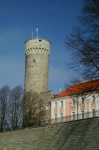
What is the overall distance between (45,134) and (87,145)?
701 centimetres

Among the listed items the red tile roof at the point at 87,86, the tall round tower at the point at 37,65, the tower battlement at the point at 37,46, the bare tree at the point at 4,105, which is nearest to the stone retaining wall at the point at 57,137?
the red tile roof at the point at 87,86

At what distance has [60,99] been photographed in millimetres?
50594

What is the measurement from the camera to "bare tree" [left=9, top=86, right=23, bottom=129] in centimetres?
5019

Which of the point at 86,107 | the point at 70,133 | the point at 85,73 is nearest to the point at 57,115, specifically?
the point at 86,107

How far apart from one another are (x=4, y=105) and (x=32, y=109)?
443 cm

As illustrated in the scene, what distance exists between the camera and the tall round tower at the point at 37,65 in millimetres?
57469

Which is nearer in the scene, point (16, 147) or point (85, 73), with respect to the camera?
point (85, 73)

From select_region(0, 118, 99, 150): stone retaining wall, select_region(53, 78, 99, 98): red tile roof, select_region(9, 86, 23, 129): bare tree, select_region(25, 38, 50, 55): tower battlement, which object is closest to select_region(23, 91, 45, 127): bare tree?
select_region(9, 86, 23, 129): bare tree

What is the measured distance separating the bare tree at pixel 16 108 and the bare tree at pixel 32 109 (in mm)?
726

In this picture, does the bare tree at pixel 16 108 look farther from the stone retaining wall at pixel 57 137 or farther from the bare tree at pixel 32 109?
the stone retaining wall at pixel 57 137

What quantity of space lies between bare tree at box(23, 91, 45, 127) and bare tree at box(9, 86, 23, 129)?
73 centimetres

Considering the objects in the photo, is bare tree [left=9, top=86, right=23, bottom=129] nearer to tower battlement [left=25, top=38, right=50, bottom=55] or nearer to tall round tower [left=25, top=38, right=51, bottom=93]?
tall round tower [left=25, top=38, right=51, bottom=93]

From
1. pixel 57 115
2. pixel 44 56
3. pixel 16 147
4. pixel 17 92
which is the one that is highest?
pixel 44 56

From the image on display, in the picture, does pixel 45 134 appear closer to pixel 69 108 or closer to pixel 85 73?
pixel 85 73
